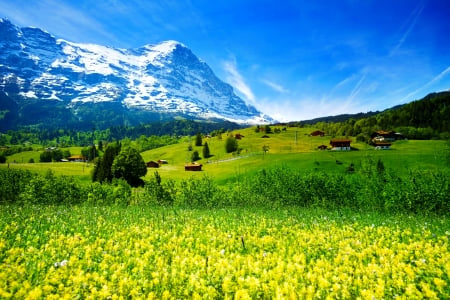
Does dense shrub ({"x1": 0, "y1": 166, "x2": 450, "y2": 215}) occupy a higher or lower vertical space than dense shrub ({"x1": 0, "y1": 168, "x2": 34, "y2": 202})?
lower

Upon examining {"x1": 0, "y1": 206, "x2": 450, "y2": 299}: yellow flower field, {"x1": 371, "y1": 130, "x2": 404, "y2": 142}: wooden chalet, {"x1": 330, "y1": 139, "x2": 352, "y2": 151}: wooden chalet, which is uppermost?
{"x1": 0, "y1": 206, "x2": 450, "y2": 299}: yellow flower field

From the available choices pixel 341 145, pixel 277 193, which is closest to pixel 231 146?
pixel 341 145

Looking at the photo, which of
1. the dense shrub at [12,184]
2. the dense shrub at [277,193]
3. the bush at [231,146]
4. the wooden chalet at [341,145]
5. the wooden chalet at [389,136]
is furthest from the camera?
the bush at [231,146]

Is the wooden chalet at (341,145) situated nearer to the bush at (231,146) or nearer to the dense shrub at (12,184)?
the bush at (231,146)

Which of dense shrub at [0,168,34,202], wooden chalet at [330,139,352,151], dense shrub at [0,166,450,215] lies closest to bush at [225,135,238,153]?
wooden chalet at [330,139,352,151]

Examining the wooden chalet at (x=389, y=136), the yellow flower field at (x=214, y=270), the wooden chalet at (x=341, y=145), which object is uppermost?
the yellow flower field at (x=214, y=270)

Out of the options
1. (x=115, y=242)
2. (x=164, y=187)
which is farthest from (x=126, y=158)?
(x=115, y=242)

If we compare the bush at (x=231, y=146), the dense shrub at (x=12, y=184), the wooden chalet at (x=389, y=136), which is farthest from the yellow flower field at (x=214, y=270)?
the wooden chalet at (x=389, y=136)

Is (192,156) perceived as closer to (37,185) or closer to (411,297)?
(37,185)

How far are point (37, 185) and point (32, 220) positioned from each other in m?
22.7

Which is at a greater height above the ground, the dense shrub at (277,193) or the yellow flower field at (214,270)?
the yellow flower field at (214,270)

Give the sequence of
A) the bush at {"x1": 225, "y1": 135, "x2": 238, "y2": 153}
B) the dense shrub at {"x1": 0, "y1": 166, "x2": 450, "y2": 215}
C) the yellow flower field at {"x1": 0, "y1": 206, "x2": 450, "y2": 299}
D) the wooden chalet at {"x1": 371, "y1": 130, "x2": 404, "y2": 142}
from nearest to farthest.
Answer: the yellow flower field at {"x1": 0, "y1": 206, "x2": 450, "y2": 299}
the dense shrub at {"x1": 0, "y1": 166, "x2": 450, "y2": 215}
the wooden chalet at {"x1": 371, "y1": 130, "x2": 404, "y2": 142}
the bush at {"x1": 225, "y1": 135, "x2": 238, "y2": 153}

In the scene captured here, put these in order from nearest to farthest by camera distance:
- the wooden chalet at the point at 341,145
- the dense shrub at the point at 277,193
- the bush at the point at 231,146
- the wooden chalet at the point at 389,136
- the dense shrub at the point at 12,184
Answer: the dense shrub at the point at 12,184, the dense shrub at the point at 277,193, the wooden chalet at the point at 341,145, the wooden chalet at the point at 389,136, the bush at the point at 231,146

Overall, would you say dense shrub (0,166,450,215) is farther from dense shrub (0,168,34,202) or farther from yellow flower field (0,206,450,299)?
yellow flower field (0,206,450,299)
